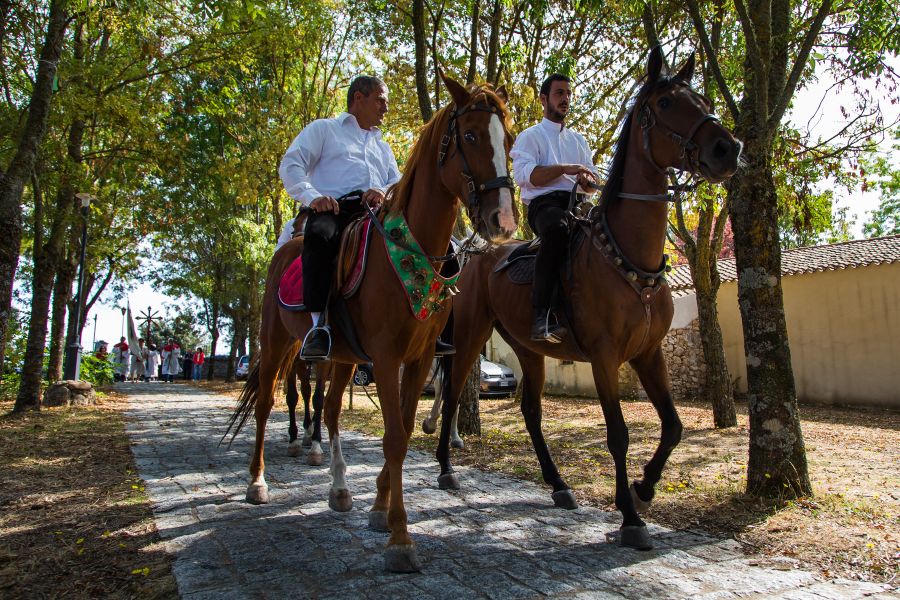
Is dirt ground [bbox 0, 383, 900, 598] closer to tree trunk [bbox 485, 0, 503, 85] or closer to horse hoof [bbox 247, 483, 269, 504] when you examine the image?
horse hoof [bbox 247, 483, 269, 504]

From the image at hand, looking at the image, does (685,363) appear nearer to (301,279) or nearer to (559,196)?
(559,196)

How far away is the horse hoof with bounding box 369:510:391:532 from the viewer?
4.32 meters

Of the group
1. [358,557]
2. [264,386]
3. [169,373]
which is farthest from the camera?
[169,373]

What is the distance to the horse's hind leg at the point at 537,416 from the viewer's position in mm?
5227

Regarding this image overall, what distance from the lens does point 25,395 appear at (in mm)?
13219

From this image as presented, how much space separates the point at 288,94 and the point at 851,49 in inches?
526

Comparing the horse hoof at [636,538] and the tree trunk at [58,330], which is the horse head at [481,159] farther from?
the tree trunk at [58,330]

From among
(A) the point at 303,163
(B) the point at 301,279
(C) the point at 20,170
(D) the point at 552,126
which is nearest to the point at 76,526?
(B) the point at 301,279

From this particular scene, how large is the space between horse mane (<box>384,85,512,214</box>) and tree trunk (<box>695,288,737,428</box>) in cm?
879

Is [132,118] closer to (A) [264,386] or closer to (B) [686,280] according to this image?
(A) [264,386]

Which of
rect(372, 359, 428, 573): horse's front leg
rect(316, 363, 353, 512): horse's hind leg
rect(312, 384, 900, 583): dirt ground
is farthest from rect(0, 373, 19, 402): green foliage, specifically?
rect(372, 359, 428, 573): horse's front leg

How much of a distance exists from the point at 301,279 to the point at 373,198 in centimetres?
96

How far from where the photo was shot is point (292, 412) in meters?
8.44

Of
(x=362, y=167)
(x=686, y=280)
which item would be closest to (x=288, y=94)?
(x=362, y=167)
